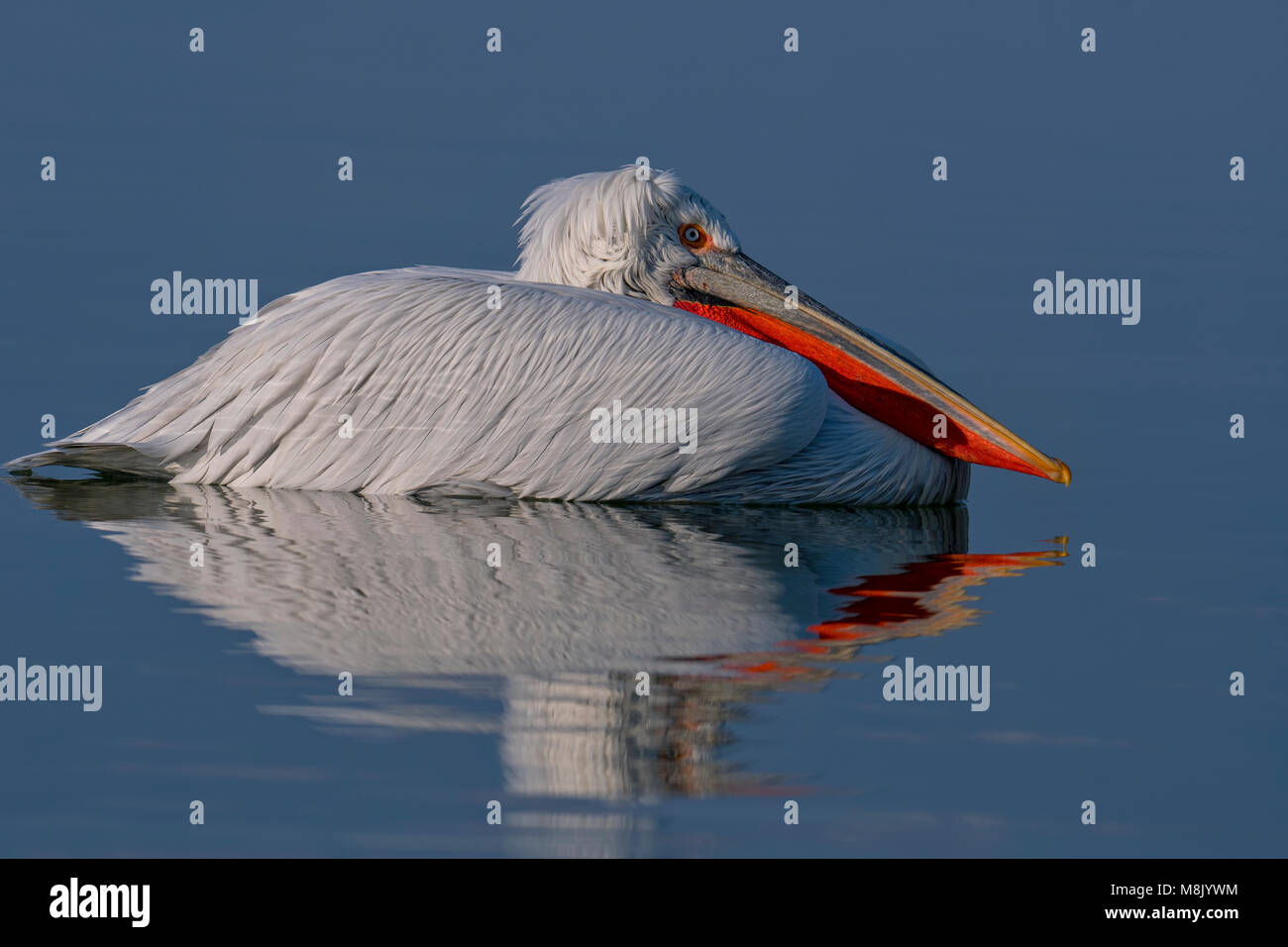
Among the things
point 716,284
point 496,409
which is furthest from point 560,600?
point 716,284

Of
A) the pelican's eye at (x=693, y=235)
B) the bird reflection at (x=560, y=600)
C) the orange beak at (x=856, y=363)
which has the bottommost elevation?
the bird reflection at (x=560, y=600)

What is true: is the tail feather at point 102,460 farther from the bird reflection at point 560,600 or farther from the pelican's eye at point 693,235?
the pelican's eye at point 693,235

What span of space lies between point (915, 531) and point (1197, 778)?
3.49 m

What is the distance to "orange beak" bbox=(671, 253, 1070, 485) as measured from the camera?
8742 mm

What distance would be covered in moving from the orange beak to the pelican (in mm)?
59

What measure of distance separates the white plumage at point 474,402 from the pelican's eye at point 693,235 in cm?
79

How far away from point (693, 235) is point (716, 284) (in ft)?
0.89

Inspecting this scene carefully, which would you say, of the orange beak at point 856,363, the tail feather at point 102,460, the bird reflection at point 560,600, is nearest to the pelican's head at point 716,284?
the orange beak at point 856,363

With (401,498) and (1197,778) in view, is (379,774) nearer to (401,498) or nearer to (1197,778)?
(1197,778)

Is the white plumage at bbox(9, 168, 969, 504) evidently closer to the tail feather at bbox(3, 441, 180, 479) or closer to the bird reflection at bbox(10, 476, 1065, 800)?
the tail feather at bbox(3, 441, 180, 479)

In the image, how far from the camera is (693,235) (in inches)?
Answer: 359

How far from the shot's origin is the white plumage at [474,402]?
7977mm

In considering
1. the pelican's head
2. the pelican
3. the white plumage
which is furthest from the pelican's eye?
the white plumage

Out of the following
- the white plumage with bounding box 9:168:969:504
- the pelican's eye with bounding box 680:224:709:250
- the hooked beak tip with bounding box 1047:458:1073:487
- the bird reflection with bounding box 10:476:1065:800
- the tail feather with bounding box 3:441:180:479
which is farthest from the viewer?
the pelican's eye with bounding box 680:224:709:250
